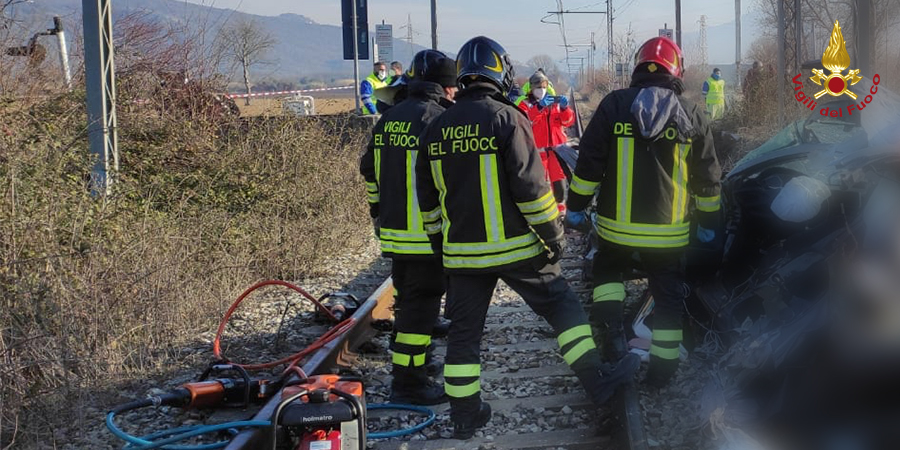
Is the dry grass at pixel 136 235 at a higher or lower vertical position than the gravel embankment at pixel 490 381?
higher

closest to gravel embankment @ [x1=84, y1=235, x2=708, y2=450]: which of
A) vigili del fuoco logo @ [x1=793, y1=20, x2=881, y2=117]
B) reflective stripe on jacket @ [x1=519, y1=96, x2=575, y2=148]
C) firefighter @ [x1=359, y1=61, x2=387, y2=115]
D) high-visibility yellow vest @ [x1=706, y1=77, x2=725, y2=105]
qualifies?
vigili del fuoco logo @ [x1=793, y1=20, x2=881, y2=117]

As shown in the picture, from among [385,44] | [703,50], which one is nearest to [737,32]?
[703,50]

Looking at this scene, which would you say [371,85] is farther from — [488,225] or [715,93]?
[488,225]

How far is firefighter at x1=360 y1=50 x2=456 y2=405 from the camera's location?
5141 mm

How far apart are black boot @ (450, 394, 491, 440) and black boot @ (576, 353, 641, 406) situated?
1.94 ft

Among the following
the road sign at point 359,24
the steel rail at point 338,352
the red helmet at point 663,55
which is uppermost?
the road sign at point 359,24

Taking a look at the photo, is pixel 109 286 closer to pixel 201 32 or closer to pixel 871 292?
pixel 871 292

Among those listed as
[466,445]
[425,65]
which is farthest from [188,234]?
[466,445]

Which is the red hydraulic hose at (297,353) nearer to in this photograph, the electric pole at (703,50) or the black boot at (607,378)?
the black boot at (607,378)

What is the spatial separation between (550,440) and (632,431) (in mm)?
511

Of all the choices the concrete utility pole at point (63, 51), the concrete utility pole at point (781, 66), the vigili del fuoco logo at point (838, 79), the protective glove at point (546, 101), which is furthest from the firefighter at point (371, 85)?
the vigili del fuoco logo at point (838, 79)

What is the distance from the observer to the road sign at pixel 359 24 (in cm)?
2111

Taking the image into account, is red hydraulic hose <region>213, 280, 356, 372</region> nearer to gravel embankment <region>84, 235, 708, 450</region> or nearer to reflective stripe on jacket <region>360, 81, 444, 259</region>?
gravel embankment <region>84, 235, 708, 450</region>

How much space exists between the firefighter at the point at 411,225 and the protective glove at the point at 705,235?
5.08 feet
